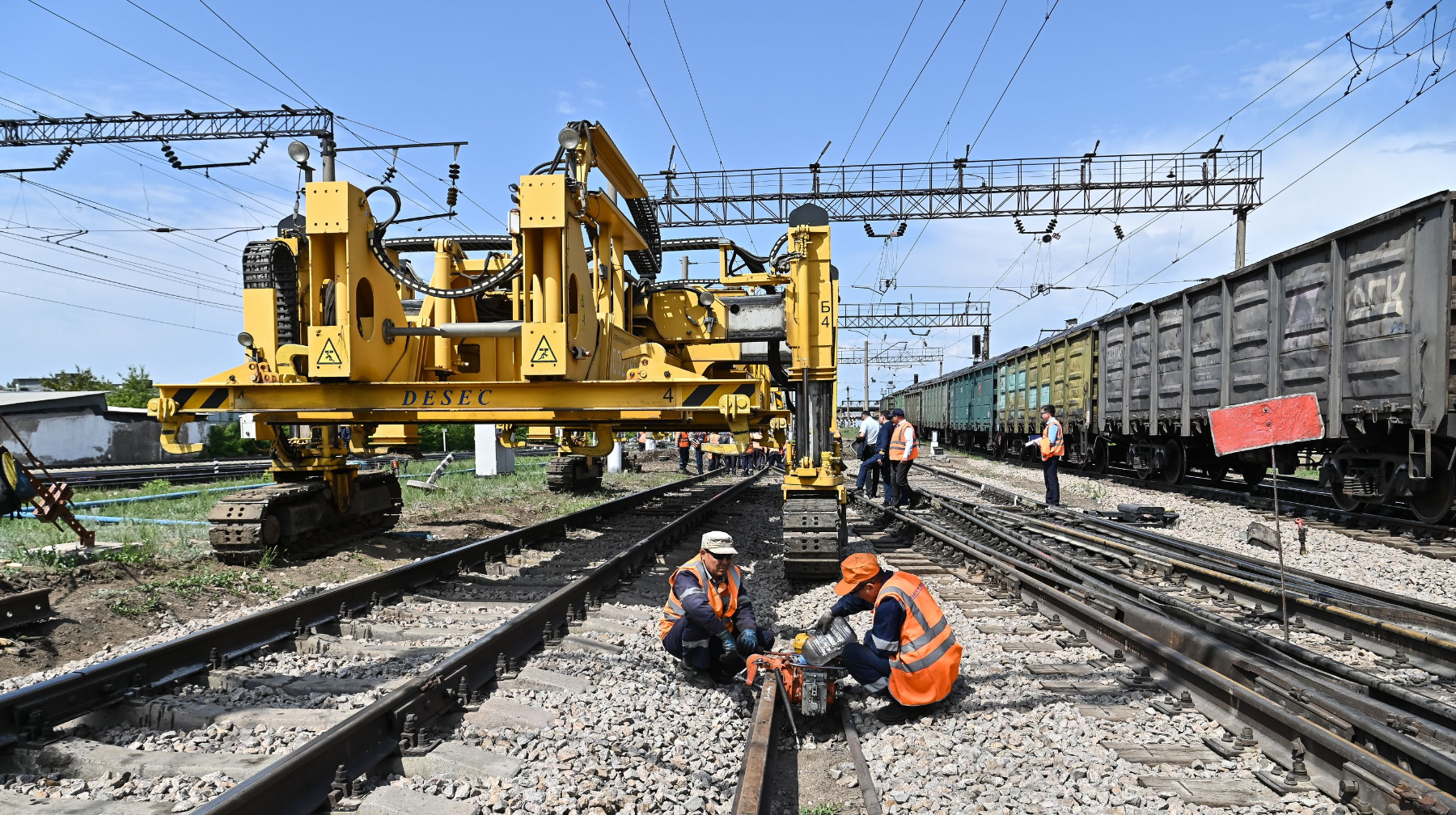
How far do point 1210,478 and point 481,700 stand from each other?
16.3 m

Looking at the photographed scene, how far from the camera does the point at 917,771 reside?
371 centimetres

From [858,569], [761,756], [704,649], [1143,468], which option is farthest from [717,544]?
[1143,468]

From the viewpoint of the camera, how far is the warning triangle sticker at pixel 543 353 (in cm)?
592

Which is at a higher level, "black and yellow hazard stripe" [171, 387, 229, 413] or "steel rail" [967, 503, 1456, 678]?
"black and yellow hazard stripe" [171, 387, 229, 413]

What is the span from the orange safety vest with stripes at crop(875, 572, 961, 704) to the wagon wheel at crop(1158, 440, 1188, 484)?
44.3 ft

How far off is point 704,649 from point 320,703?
6.60 feet

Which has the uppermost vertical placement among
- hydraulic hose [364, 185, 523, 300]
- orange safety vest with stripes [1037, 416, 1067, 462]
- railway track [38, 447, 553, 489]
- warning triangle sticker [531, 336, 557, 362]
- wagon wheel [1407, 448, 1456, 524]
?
hydraulic hose [364, 185, 523, 300]

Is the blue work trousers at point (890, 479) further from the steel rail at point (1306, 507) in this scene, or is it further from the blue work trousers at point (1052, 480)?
the steel rail at point (1306, 507)

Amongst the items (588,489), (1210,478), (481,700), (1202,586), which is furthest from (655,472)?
(481,700)

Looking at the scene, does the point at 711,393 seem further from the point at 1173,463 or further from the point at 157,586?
the point at 1173,463

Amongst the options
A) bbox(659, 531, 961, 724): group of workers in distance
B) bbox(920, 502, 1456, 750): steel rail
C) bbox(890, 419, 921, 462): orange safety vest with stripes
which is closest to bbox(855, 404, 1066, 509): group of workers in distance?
bbox(890, 419, 921, 462): orange safety vest with stripes

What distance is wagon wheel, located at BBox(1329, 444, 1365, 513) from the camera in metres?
11.1

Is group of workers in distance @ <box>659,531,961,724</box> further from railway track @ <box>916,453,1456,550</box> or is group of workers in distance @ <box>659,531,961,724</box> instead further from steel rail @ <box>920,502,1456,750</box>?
railway track @ <box>916,453,1456,550</box>

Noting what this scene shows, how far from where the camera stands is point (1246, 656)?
455 cm
